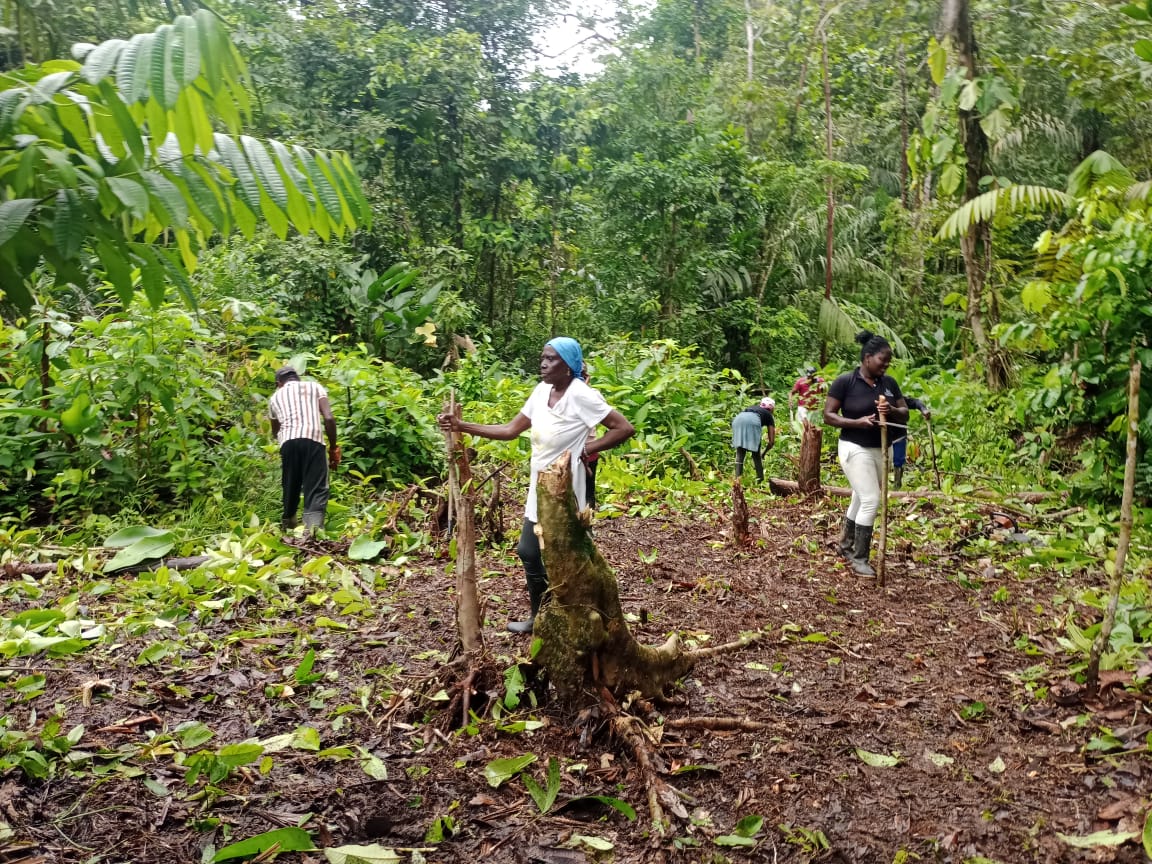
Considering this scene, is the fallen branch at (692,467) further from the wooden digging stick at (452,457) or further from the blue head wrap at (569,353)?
the wooden digging stick at (452,457)

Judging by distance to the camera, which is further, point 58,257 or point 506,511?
point 506,511

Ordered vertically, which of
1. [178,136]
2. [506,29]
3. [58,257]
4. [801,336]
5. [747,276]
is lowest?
[801,336]

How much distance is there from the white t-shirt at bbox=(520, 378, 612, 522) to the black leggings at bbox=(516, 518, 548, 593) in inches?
3.7

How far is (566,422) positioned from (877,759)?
2178mm

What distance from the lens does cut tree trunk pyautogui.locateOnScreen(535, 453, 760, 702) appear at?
392cm

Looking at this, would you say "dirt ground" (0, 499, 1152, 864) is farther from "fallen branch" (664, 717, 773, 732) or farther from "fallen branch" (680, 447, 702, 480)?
"fallen branch" (680, 447, 702, 480)

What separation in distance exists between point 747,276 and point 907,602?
12.0 m

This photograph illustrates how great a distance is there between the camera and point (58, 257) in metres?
1.95

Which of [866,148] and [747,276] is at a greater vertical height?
[866,148]

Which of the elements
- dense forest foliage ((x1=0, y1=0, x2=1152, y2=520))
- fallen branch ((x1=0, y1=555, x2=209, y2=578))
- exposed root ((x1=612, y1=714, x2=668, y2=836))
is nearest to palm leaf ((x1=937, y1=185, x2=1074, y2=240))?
dense forest foliage ((x1=0, y1=0, x2=1152, y2=520))

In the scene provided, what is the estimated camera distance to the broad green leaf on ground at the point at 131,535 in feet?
21.6

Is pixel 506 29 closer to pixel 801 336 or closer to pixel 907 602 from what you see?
pixel 801 336

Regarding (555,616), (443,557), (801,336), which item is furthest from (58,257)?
(801,336)

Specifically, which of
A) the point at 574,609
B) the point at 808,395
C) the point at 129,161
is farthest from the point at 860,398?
the point at 129,161
